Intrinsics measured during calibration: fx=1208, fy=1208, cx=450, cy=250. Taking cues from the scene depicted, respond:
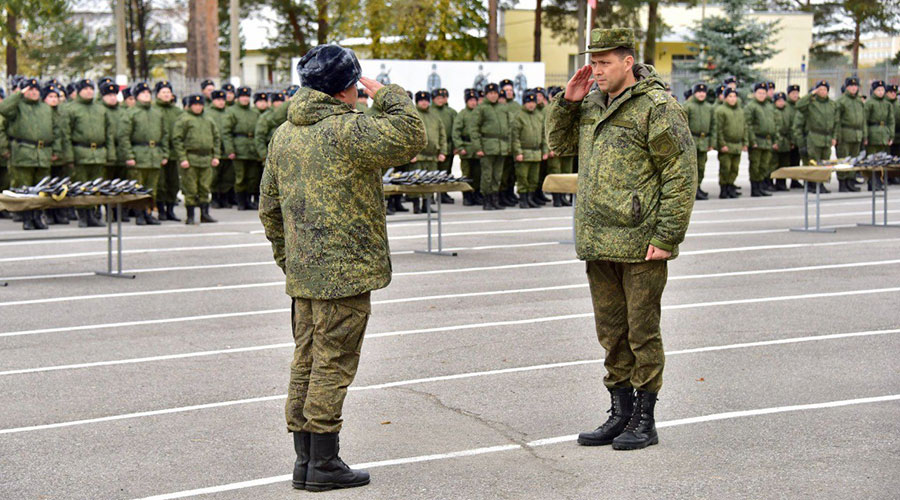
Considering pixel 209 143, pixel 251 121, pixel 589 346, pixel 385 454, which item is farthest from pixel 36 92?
pixel 385 454

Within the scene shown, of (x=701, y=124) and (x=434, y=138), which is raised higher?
(x=701, y=124)

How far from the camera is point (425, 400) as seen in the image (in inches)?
290

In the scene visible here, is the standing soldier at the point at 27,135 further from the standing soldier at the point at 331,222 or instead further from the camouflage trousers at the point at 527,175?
the standing soldier at the point at 331,222

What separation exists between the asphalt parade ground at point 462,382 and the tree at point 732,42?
24.4 metres

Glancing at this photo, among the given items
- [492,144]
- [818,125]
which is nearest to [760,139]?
[818,125]

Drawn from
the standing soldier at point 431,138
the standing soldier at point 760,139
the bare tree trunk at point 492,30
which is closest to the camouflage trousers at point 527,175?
the standing soldier at point 431,138

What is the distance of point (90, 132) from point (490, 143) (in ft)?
23.5

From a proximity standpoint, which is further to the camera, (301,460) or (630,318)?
(630,318)

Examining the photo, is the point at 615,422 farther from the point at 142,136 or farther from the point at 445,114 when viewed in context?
the point at 445,114

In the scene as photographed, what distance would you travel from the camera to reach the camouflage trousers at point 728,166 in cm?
2370

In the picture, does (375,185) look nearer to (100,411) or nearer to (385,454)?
(385,454)

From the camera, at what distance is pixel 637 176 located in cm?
604

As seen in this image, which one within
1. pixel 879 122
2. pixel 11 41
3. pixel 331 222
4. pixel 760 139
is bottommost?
pixel 331 222

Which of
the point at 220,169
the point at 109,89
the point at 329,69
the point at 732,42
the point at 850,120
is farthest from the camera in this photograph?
the point at 732,42
